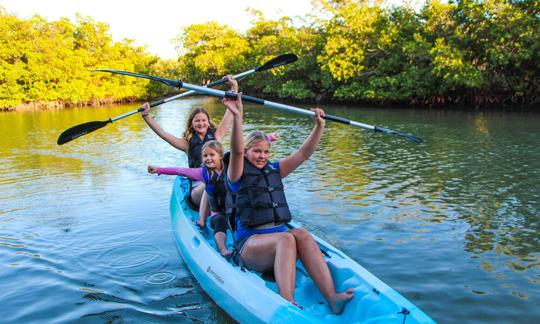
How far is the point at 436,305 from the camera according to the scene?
12.0ft

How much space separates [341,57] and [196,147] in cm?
1966

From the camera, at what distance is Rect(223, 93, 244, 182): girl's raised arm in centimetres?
294

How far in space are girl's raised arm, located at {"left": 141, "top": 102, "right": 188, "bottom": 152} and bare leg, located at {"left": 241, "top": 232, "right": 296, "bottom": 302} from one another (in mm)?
2279

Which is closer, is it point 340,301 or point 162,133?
point 340,301

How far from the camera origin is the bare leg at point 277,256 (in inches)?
117

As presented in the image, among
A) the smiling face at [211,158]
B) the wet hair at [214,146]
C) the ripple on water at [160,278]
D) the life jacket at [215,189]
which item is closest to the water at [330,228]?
the ripple on water at [160,278]

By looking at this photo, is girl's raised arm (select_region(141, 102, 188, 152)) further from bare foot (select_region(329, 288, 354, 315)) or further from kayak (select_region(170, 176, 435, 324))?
bare foot (select_region(329, 288, 354, 315))

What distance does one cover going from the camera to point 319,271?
307 cm

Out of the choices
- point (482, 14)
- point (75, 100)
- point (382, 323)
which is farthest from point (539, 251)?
point (75, 100)

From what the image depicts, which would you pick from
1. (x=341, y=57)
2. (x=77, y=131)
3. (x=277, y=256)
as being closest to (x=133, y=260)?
(x=77, y=131)

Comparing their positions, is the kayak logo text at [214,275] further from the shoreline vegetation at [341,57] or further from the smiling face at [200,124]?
the shoreline vegetation at [341,57]

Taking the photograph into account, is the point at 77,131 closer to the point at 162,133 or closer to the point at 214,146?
the point at 162,133

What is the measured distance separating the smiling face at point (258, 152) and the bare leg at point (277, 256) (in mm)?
532

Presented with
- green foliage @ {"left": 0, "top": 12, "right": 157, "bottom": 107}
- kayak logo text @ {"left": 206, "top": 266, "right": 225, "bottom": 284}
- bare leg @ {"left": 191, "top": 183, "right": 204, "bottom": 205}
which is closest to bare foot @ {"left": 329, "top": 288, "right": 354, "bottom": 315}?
kayak logo text @ {"left": 206, "top": 266, "right": 225, "bottom": 284}
